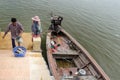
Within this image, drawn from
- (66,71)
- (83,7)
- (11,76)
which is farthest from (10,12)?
(11,76)

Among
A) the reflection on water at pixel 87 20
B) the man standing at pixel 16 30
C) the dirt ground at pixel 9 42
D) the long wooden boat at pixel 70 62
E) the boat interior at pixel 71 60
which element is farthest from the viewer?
the reflection on water at pixel 87 20

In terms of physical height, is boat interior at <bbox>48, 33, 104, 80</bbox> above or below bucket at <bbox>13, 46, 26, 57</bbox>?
below

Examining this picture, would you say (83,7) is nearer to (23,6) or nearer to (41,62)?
(23,6)

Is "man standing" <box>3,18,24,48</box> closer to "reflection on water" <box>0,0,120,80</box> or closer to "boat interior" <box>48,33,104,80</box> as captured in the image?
"boat interior" <box>48,33,104,80</box>

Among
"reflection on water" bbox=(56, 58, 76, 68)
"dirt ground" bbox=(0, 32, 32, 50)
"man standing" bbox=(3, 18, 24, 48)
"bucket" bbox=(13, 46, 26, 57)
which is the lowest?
"reflection on water" bbox=(56, 58, 76, 68)

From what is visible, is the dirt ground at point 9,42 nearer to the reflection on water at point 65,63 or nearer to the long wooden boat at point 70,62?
the long wooden boat at point 70,62

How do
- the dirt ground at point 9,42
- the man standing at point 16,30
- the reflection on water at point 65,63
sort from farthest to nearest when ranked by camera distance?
the reflection on water at point 65,63, the dirt ground at point 9,42, the man standing at point 16,30

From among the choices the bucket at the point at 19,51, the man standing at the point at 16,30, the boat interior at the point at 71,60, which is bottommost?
the boat interior at the point at 71,60

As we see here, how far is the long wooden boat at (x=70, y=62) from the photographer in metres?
11.0

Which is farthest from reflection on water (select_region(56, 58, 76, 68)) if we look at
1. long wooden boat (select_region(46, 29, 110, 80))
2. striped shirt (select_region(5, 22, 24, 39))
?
striped shirt (select_region(5, 22, 24, 39))

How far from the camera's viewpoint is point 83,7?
24.2 metres

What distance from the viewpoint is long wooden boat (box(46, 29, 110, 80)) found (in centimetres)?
1097

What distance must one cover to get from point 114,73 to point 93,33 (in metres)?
5.69

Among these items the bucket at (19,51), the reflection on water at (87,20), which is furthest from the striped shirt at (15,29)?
the reflection on water at (87,20)
